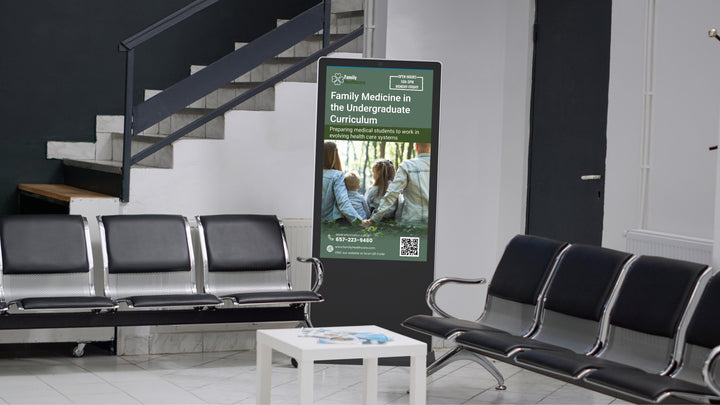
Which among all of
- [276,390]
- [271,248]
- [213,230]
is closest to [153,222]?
[213,230]

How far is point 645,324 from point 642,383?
649mm

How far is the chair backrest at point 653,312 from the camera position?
15.8 ft

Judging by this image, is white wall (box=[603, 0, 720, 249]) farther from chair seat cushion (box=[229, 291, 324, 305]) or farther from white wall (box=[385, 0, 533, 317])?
chair seat cushion (box=[229, 291, 324, 305])

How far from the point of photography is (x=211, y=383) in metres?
6.16

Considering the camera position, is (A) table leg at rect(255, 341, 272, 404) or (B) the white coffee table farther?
(A) table leg at rect(255, 341, 272, 404)

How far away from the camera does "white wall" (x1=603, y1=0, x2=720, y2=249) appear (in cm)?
576

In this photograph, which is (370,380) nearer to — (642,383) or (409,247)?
(642,383)

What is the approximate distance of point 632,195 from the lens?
20.6ft

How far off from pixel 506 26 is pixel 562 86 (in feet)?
2.41

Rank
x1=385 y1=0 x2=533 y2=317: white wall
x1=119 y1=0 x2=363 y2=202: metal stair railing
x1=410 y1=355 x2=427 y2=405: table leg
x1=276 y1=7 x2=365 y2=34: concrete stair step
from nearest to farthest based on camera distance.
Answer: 1. x1=410 y1=355 x2=427 y2=405: table leg
2. x1=119 y1=0 x2=363 y2=202: metal stair railing
3. x1=385 y1=0 x2=533 y2=317: white wall
4. x1=276 y1=7 x2=365 y2=34: concrete stair step

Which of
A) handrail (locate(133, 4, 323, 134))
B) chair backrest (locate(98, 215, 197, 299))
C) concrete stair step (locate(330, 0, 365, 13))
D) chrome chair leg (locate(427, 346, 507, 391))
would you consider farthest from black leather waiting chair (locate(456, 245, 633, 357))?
concrete stair step (locate(330, 0, 365, 13))

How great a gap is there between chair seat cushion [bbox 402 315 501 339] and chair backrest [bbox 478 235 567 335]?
0.55 ft

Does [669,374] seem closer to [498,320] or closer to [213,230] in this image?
[498,320]

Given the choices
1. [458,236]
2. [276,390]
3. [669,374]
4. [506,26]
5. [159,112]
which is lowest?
[276,390]
